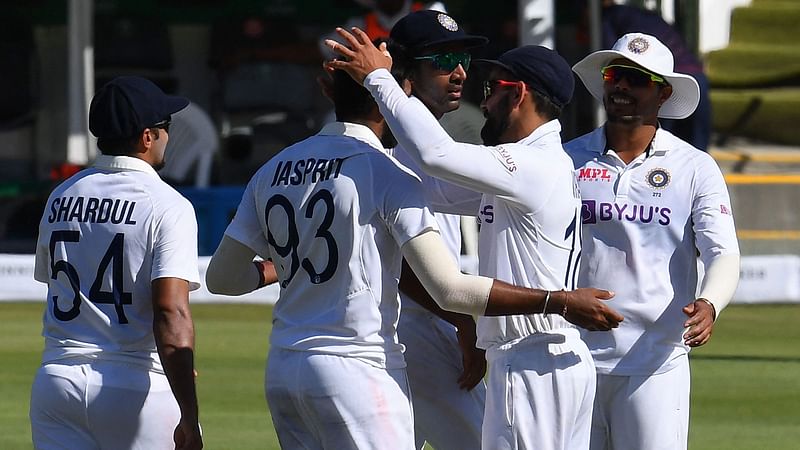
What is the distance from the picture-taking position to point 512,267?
494 centimetres

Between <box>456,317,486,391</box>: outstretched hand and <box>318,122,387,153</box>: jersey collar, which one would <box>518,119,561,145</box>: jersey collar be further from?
<box>456,317,486,391</box>: outstretched hand

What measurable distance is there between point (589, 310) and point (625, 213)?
94 cm

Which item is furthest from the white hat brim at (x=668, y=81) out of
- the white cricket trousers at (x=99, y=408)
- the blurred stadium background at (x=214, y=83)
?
the blurred stadium background at (x=214, y=83)

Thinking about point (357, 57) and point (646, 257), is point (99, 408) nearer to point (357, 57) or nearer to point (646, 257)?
point (357, 57)

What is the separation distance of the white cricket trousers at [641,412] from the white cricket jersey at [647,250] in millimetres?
46

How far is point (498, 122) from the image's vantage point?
5.14m

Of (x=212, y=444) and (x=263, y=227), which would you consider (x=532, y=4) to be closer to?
(x=212, y=444)

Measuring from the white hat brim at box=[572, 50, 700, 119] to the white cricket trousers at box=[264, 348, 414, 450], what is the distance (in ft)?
5.32

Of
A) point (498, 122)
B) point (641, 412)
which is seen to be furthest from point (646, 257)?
point (498, 122)

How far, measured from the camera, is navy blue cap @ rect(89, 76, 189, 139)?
5.04 m

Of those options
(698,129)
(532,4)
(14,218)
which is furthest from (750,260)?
(14,218)

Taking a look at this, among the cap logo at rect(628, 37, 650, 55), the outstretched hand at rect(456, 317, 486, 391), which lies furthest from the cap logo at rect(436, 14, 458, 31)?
the outstretched hand at rect(456, 317, 486, 391)

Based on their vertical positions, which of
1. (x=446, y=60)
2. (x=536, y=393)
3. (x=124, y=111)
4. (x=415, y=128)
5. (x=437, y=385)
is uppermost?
(x=446, y=60)

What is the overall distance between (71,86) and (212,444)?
7.91 m
